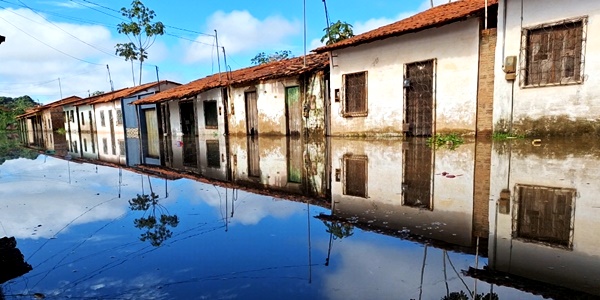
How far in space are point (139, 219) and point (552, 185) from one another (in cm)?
439

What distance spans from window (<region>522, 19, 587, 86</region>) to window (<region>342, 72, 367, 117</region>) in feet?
15.9

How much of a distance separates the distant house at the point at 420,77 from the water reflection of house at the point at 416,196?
11.3 feet

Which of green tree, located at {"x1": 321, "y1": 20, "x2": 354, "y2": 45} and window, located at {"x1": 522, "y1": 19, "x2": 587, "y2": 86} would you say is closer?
window, located at {"x1": 522, "y1": 19, "x2": 587, "y2": 86}

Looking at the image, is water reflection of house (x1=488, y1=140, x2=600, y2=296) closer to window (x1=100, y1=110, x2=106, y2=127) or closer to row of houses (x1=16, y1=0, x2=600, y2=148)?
row of houses (x1=16, y1=0, x2=600, y2=148)

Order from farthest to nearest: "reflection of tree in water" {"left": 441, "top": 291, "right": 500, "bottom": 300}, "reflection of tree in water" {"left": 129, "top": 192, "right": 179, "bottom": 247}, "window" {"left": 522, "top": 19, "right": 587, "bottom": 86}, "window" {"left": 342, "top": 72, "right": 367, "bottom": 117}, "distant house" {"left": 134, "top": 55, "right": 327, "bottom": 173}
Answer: "distant house" {"left": 134, "top": 55, "right": 327, "bottom": 173}
"window" {"left": 342, "top": 72, "right": 367, "bottom": 117}
"window" {"left": 522, "top": 19, "right": 587, "bottom": 86}
"reflection of tree in water" {"left": 129, "top": 192, "right": 179, "bottom": 247}
"reflection of tree in water" {"left": 441, "top": 291, "right": 500, "bottom": 300}

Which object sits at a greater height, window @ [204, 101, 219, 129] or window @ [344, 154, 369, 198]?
window @ [204, 101, 219, 129]

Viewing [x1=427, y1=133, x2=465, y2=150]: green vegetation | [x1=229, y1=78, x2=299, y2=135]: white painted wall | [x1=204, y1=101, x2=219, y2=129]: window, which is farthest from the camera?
[x1=204, y1=101, x2=219, y2=129]: window

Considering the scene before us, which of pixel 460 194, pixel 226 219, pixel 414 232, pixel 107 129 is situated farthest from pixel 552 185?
pixel 107 129

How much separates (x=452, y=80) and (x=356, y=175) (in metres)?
6.03

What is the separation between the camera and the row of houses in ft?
24.5

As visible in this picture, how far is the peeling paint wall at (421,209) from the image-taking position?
264cm

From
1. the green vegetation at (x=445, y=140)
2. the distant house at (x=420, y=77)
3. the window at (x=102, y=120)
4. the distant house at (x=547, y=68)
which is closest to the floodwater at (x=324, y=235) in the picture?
the green vegetation at (x=445, y=140)

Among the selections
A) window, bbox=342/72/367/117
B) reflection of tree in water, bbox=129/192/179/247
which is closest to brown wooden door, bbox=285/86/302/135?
window, bbox=342/72/367/117

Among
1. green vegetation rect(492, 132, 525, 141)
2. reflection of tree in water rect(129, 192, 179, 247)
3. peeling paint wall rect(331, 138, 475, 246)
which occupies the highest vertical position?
green vegetation rect(492, 132, 525, 141)
